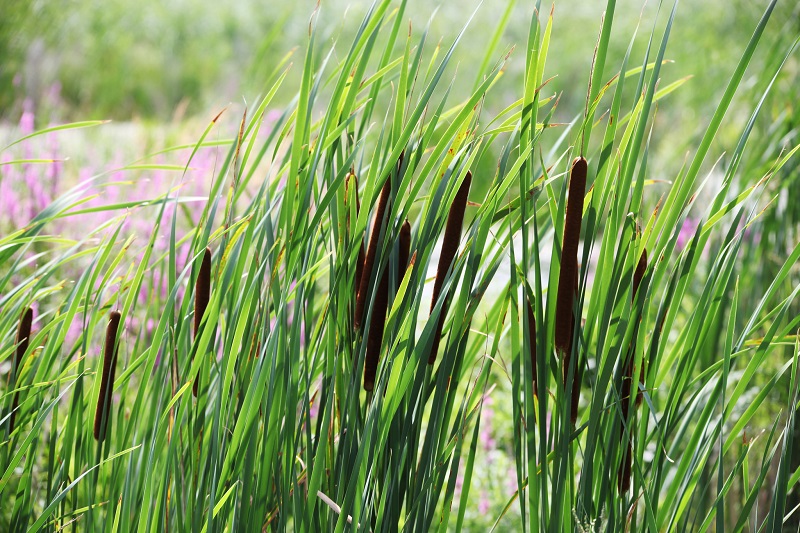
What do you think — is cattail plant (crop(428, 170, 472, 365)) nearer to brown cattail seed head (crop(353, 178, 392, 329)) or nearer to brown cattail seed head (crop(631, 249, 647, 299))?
brown cattail seed head (crop(353, 178, 392, 329))

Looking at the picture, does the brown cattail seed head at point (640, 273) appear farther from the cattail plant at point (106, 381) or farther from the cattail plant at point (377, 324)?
the cattail plant at point (106, 381)

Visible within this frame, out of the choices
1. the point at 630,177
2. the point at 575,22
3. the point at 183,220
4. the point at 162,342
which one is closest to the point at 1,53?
the point at 183,220

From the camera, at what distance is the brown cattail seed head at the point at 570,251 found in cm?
68

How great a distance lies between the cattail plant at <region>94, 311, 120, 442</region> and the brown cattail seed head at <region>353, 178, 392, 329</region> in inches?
10.9

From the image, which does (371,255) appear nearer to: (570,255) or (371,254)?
(371,254)

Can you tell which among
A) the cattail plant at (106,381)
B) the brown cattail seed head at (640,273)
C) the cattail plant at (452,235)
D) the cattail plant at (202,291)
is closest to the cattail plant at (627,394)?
the brown cattail seed head at (640,273)

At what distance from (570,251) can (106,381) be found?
518 millimetres

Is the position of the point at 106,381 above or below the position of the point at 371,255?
below

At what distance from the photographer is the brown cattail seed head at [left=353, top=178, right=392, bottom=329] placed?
765 millimetres

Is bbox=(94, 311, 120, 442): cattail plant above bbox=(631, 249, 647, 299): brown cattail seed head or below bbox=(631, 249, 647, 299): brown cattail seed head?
below

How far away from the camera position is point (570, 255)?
27.2 inches

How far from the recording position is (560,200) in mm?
734

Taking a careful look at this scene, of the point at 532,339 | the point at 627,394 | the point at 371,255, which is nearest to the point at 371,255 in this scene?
the point at 371,255

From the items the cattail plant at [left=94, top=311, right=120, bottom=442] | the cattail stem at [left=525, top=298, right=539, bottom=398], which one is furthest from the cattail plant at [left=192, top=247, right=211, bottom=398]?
the cattail stem at [left=525, top=298, right=539, bottom=398]
